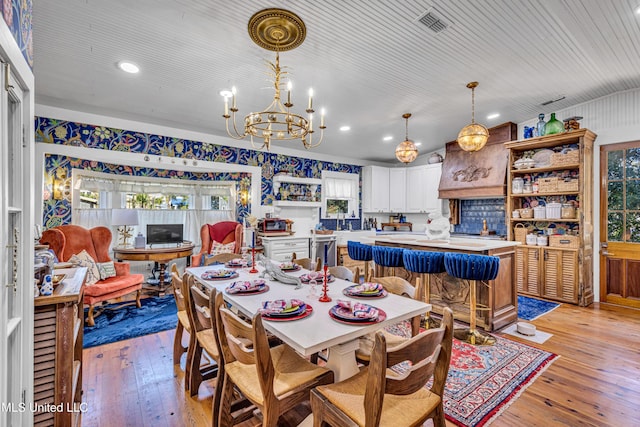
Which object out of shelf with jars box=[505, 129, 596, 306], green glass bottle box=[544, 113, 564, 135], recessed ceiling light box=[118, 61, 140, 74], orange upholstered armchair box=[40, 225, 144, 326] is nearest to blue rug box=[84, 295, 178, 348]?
orange upholstered armchair box=[40, 225, 144, 326]

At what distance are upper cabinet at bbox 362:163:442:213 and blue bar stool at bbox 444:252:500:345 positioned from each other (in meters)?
3.91

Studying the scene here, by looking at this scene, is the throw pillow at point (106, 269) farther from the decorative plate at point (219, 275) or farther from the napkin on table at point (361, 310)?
the napkin on table at point (361, 310)

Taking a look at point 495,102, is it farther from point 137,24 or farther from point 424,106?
point 137,24

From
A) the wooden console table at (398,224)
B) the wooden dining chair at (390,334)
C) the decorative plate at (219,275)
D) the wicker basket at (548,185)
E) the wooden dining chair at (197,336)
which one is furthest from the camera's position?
the wooden console table at (398,224)

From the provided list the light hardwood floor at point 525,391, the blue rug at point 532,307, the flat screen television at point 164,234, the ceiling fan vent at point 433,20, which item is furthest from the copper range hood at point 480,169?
the flat screen television at point 164,234

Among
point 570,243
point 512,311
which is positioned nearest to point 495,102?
point 570,243

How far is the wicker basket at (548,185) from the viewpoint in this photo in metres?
4.47

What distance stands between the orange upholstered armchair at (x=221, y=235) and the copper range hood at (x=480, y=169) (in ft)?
13.7

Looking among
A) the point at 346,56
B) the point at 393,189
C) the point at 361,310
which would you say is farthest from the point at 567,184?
the point at 361,310

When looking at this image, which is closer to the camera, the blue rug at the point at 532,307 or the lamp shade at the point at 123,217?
the blue rug at the point at 532,307

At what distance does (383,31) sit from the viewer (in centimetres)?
248

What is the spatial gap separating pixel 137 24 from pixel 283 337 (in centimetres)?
264

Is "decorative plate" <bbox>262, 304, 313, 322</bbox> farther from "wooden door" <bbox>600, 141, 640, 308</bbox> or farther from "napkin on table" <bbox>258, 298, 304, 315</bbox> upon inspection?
"wooden door" <bbox>600, 141, 640, 308</bbox>

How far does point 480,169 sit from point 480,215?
1016 mm
